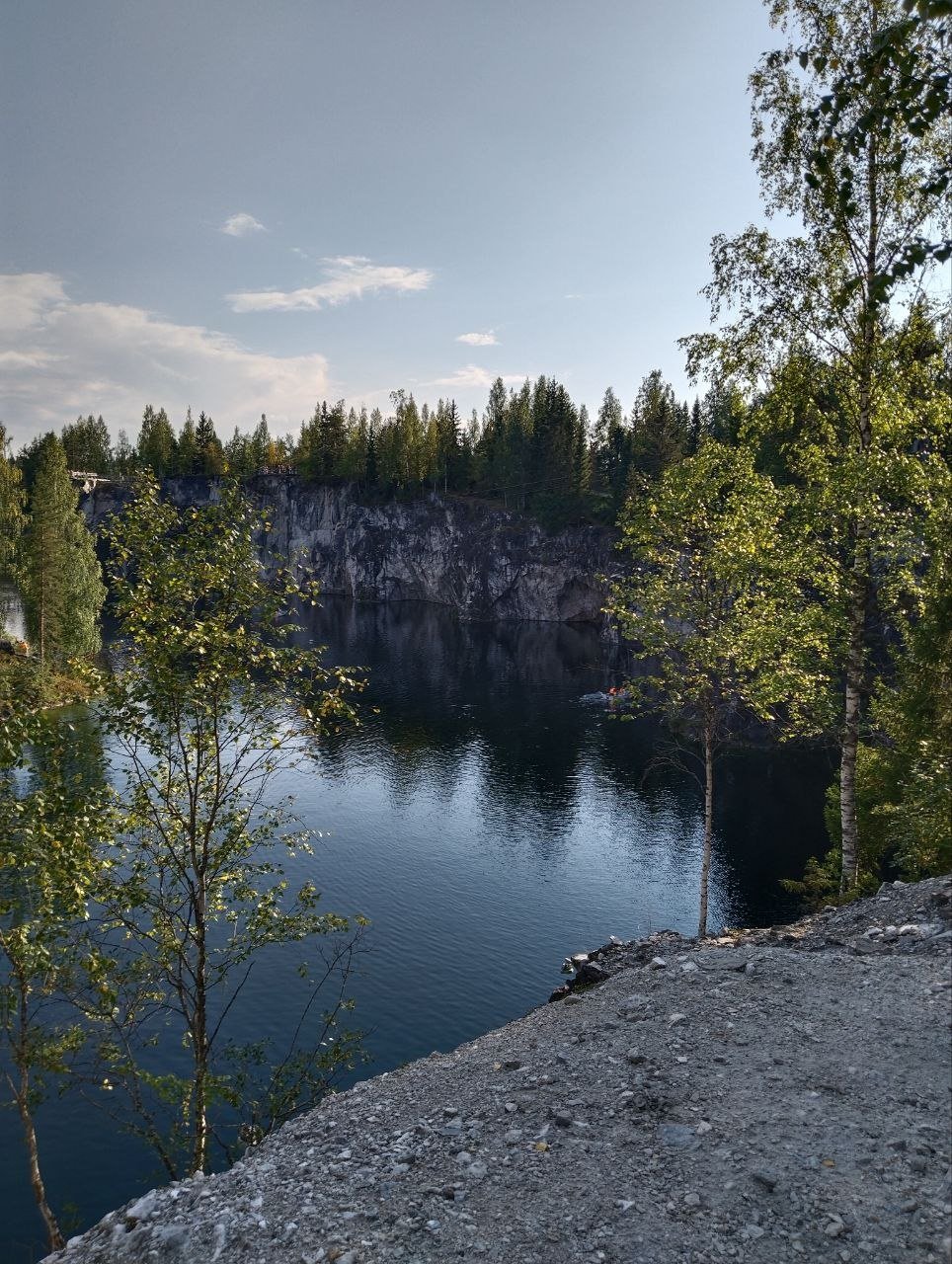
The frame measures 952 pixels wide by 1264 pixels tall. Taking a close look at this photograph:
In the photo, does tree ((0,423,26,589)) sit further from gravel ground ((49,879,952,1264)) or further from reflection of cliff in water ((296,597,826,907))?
gravel ground ((49,879,952,1264))

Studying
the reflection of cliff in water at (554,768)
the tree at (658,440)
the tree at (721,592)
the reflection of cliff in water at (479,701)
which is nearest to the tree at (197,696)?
the tree at (721,592)

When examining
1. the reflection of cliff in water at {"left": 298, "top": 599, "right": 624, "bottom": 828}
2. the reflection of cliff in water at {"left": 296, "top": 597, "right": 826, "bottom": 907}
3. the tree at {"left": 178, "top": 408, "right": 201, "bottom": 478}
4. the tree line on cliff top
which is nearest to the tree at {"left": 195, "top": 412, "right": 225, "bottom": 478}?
the tree at {"left": 178, "top": 408, "right": 201, "bottom": 478}

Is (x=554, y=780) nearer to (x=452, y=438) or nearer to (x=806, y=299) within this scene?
(x=806, y=299)

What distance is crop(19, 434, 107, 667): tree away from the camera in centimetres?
5956

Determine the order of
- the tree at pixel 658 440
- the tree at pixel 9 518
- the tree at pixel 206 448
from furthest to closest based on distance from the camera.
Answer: the tree at pixel 206 448 < the tree at pixel 658 440 < the tree at pixel 9 518

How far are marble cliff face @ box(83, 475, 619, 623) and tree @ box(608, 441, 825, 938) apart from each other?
304 feet

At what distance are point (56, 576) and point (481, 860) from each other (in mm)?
41939

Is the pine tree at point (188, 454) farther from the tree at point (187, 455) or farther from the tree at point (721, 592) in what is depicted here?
the tree at point (721, 592)

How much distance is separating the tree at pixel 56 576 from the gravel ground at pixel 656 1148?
5600 cm

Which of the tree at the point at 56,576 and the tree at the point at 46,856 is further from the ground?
the tree at the point at 56,576

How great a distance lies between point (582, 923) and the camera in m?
33.8

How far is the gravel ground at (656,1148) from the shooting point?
25.3 ft

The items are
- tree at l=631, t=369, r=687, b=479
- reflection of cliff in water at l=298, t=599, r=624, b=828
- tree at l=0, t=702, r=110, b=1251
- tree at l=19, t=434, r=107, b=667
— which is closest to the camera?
tree at l=0, t=702, r=110, b=1251

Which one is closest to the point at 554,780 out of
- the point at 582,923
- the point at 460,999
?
the point at 582,923
